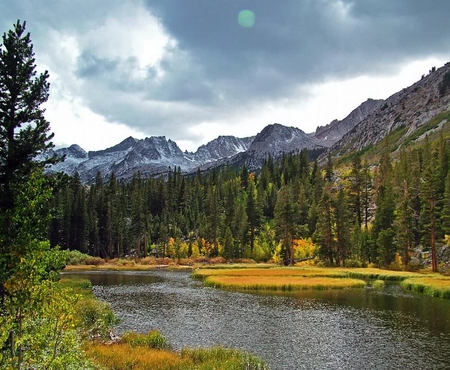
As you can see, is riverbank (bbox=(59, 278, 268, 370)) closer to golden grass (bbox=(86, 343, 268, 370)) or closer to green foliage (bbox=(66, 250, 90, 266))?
golden grass (bbox=(86, 343, 268, 370))

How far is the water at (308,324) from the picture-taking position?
76.3 ft

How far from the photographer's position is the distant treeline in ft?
274

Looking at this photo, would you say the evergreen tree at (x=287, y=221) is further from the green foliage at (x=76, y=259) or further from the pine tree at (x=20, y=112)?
the pine tree at (x=20, y=112)

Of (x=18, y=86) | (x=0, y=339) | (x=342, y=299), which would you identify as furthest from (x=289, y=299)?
(x=0, y=339)

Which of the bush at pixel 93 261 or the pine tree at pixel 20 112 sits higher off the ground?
the pine tree at pixel 20 112

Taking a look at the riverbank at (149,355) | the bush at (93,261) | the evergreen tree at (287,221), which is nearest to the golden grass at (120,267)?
the bush at (93,261)

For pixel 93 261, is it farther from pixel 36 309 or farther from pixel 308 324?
pixel 36 309

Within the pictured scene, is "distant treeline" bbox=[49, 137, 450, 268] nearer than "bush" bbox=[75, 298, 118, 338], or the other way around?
"bush" bbox=[75, 298, 118, 338]

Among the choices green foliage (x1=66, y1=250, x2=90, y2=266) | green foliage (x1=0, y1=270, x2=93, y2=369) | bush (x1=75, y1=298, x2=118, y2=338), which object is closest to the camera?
green foliage (x1=0, y1=270, x2=93, y2=369)

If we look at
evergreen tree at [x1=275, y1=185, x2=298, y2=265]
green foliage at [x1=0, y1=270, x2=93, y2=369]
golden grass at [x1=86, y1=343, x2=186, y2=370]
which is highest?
evergreen tree at [x1=275, y1=185, x2=298, y2=265]

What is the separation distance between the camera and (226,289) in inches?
2124

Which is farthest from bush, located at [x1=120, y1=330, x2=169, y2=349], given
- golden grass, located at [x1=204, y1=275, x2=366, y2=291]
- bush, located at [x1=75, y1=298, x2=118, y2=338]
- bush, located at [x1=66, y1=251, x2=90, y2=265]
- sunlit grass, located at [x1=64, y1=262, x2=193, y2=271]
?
bush, located at [x1=66, y1=251, x2=90, y2=265]

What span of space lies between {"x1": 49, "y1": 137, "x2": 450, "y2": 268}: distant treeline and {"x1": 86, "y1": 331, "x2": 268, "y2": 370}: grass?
58255 millimetres

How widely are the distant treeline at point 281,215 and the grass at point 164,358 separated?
5825 cm
